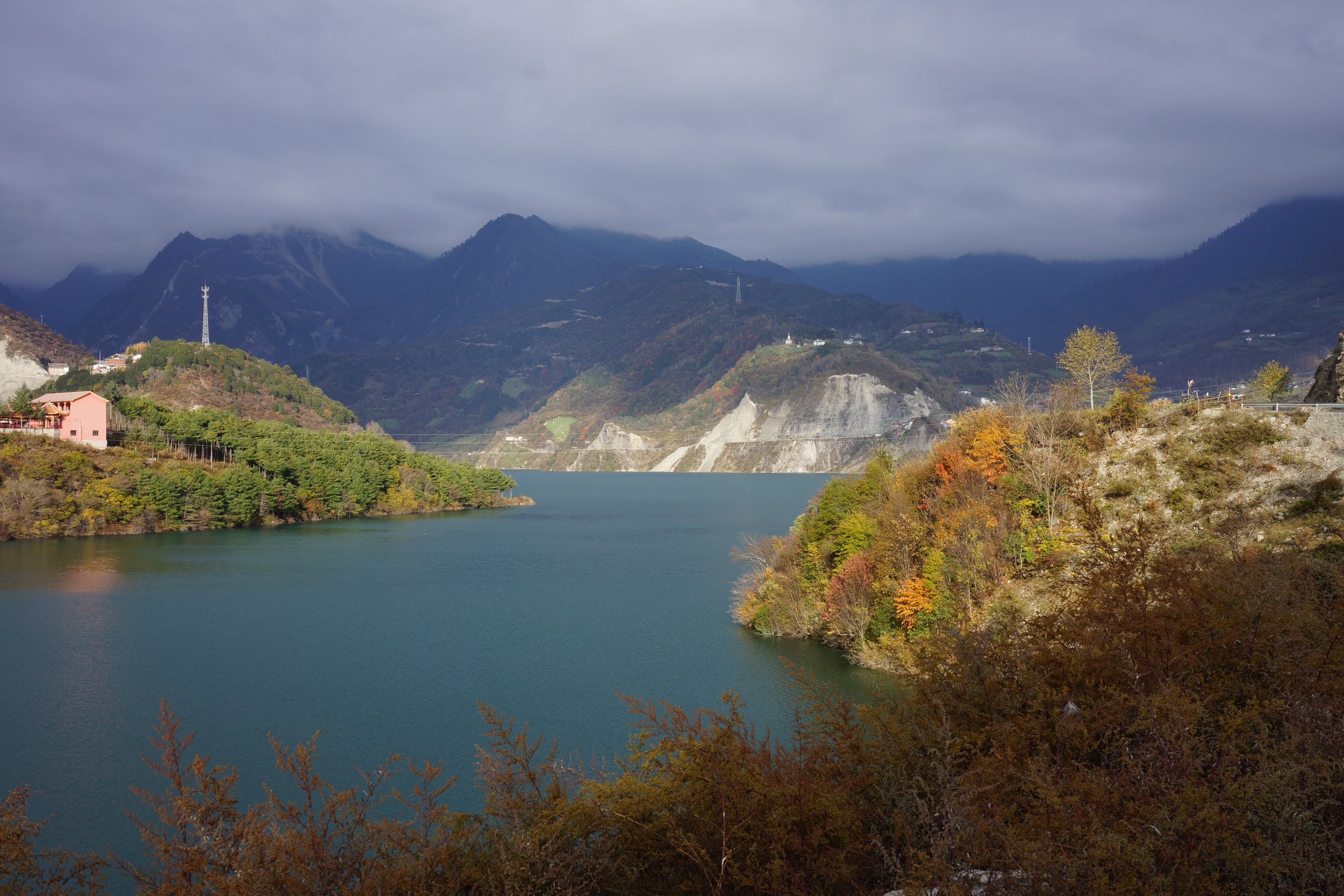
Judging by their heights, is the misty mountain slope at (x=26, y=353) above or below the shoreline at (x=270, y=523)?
above

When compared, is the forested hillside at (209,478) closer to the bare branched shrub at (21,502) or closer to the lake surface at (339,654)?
the bare branched shrub at (21,502)

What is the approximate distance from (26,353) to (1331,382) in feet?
571

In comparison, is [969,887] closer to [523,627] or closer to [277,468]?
[523,627]

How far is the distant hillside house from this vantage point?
79.4 meters

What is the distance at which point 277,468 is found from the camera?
8838 centimetres

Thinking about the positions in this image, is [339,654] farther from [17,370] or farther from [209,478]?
[17,370]

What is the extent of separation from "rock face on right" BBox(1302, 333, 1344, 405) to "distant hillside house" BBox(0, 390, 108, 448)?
98856 millimetres

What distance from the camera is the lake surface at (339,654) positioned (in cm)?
2222

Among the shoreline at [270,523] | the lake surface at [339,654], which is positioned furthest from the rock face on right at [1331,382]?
the shoreline at [270,523]

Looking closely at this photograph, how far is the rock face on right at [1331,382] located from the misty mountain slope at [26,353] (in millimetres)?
156323

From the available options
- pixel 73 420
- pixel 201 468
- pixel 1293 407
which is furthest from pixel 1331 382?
pixel 73 420

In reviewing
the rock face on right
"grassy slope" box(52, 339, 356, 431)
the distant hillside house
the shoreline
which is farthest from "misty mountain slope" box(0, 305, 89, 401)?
the rock face on right

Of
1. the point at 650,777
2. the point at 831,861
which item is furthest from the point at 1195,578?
the point at 650,777

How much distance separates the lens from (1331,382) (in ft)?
96.5
